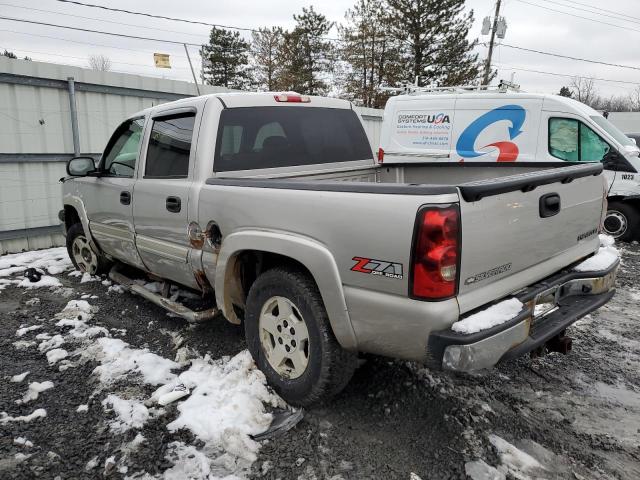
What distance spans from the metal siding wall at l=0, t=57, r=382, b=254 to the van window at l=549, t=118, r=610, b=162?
23.8 ft

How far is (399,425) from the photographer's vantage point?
271 cm

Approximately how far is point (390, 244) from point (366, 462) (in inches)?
45.7

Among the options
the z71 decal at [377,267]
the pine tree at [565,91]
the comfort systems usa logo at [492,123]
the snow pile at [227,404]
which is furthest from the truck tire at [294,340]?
the pine tree at [565,91]

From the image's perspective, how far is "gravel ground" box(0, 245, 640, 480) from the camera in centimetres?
238

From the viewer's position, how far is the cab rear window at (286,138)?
3.43 metres

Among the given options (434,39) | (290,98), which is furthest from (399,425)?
(434,39)

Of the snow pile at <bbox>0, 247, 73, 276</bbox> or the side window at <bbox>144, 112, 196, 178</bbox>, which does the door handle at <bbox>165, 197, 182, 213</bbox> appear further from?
the snow pile at <bbox>0, 247, 73, 276</bbox>

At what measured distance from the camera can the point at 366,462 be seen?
240cm

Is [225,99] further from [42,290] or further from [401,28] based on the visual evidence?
[401,28]

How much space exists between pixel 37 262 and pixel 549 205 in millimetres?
6548

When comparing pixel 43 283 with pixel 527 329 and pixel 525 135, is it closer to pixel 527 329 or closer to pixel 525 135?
pixel 527 329

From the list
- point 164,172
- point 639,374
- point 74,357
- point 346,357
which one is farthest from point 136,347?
point 639,374

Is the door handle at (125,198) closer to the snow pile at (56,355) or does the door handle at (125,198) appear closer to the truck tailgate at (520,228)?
the snow pile at (56,355)

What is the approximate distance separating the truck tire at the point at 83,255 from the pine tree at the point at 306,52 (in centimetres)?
2515
